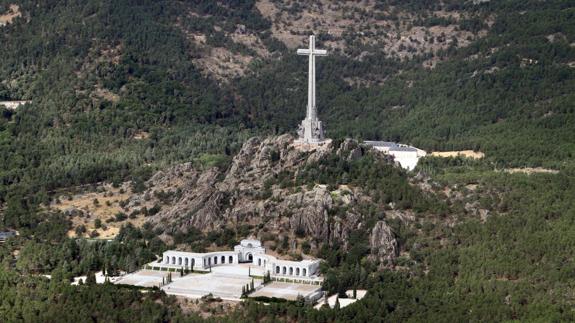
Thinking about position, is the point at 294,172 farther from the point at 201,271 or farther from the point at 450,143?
the point at 450,143

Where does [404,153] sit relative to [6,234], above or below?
above

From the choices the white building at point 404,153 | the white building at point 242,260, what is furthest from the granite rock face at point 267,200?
the white building at point 404,153

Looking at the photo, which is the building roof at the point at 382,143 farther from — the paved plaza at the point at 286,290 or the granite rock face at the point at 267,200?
the paved plaza at the point at 286,290

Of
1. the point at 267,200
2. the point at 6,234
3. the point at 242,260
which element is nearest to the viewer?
the point at 242,260

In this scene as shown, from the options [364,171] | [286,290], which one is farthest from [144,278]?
[364,171]

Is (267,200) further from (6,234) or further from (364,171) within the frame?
(6,234)

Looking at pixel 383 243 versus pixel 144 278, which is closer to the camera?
pixel 144 278

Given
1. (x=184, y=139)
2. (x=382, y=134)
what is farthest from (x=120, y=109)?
(x=382, y=134)
